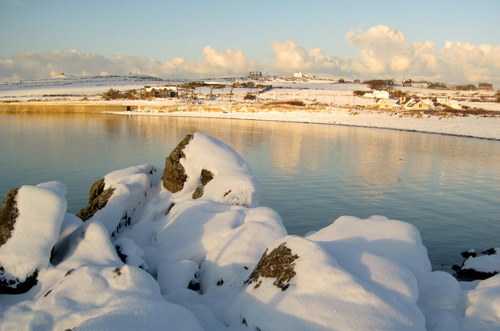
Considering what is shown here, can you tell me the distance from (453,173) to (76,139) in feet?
96.6

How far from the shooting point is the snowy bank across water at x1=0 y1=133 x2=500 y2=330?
5.34m

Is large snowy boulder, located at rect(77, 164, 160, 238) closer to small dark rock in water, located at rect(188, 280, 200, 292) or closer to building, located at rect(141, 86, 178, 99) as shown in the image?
small dark rock in water, located at rect(188, 280, 200, 292)

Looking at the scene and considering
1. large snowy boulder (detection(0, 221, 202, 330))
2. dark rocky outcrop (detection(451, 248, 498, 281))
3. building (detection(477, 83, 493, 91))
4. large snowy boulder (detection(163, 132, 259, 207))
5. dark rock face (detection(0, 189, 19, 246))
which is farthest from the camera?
building (detection(477, 83, 493, 91))

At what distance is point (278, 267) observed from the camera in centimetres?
619

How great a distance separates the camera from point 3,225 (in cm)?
759

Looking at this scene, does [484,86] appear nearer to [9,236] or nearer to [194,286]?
[194,286]

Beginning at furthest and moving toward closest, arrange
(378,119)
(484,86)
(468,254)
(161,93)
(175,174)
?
(484,86), (161,93), (378,119), (175,174), (468,254)

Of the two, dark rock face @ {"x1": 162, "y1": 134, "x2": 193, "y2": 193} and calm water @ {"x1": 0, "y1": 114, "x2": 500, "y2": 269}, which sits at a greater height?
dark rock face @ {"x1": 162, "y1": 134, "x2": 193, "y2": 193}

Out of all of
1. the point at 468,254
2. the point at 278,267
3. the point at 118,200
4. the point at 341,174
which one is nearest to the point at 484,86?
the point at 341,174

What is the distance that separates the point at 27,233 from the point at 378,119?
185 feet

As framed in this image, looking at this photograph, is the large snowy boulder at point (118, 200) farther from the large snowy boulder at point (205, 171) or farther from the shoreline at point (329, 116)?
the shoreline at point (329, 116)

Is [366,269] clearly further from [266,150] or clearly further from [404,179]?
[266,150]

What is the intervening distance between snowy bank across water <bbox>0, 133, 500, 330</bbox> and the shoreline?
41.3 meters

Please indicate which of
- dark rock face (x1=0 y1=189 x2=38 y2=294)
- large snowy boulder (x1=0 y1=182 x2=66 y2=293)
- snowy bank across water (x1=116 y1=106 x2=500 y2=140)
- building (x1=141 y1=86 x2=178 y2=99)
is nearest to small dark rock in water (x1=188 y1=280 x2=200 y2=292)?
large snowy boulder (x1=0 y1=182 x2=66 y2=293)
